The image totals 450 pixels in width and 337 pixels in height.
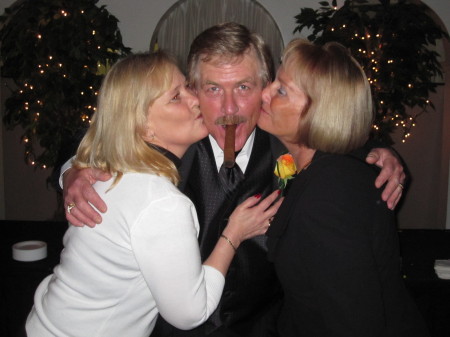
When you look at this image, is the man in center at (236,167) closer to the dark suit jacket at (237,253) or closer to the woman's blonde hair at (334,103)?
the dark suit jacket at (237,253)

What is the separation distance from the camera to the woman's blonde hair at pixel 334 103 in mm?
1339

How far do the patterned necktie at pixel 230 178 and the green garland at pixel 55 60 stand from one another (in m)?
2.21

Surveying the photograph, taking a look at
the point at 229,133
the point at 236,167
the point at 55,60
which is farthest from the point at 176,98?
the point at 55,60

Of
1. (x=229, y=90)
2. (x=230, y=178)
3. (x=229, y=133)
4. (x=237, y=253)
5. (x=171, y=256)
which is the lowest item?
(x=237, y=253)

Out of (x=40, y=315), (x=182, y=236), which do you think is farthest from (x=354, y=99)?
(x=40, y=315)

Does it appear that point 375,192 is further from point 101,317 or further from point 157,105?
point 101,317

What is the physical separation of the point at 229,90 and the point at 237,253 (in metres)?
0.67

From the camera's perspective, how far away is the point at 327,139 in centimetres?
134

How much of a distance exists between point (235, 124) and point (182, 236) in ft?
2.43

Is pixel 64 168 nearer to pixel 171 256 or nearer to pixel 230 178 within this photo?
pixel 230 178

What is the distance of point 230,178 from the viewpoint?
1.79 m

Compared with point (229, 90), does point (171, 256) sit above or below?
below

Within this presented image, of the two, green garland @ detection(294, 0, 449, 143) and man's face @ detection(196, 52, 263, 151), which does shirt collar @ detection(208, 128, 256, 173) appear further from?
green garland @ detection(294, 0, 449, 143)

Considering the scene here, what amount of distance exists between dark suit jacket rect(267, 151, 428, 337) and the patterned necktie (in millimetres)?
437
